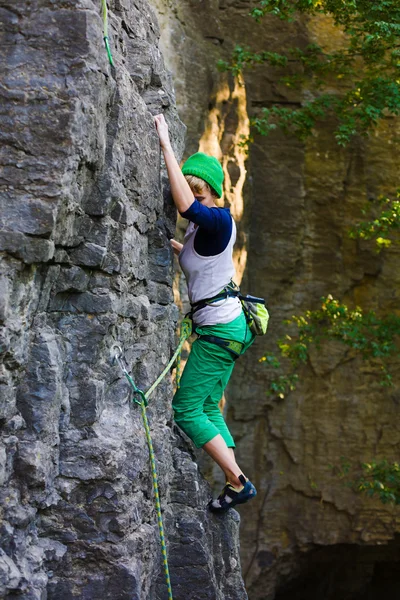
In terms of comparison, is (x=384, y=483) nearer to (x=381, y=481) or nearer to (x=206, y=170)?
(x=381, y=481)

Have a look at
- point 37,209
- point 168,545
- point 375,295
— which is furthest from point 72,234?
point 375,295

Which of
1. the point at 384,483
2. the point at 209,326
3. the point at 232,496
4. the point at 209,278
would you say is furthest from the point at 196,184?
the point at 384,483

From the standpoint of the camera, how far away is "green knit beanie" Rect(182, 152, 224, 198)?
3.60 metres

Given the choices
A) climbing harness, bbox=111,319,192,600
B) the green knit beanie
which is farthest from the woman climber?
climbing harness, bbox=111,319,192,600

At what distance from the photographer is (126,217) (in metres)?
3.06

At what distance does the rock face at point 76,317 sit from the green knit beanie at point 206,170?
0.24 metres

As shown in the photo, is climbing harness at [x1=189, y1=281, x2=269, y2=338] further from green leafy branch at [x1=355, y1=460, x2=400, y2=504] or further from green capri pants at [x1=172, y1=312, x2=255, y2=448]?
green leafy branch at [x1=355, y1=460, x2=400, y2=504]

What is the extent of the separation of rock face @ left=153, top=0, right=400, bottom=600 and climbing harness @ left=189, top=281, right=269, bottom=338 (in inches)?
153

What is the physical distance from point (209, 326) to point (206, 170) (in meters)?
0.74

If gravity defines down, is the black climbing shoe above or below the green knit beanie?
below

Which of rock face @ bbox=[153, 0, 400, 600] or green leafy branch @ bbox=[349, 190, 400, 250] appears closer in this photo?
green leafy branch @ bbox=[349, 190, 400, 250]

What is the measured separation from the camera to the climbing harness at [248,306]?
3.73 metres

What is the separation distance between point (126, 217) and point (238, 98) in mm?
4642

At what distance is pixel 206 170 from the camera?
3.61 metres
